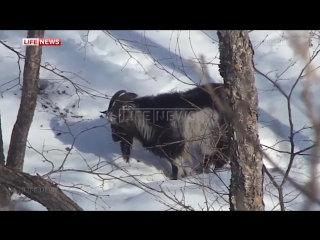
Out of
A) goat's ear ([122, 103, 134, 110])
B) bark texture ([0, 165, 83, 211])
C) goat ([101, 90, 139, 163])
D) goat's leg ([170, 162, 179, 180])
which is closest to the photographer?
bark texture ([0, 165, 83, 211])

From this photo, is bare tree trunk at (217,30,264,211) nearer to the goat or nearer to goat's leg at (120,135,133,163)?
the goat

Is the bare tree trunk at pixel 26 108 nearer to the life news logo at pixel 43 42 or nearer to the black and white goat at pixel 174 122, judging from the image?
the life news logo at pixel 43 42

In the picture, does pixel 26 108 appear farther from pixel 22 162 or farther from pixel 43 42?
pixel 43 42

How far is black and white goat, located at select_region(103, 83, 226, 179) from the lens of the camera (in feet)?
14.0

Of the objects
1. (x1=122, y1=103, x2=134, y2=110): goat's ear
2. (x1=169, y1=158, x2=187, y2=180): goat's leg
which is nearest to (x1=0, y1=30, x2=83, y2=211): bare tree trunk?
(x1=122, y1=103, x2=134, y2=110): goat's ear

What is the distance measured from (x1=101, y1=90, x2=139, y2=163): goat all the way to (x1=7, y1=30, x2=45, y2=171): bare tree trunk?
0.67m

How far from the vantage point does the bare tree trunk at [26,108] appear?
4.29m

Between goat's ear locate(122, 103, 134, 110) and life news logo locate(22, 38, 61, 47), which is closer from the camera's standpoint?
life news logo locate(22, 38, 61, 47)

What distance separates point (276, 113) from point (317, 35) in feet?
2.44

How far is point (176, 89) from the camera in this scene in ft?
15.9

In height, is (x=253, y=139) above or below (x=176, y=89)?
below

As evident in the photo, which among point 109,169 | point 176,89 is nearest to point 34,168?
point 109,169
